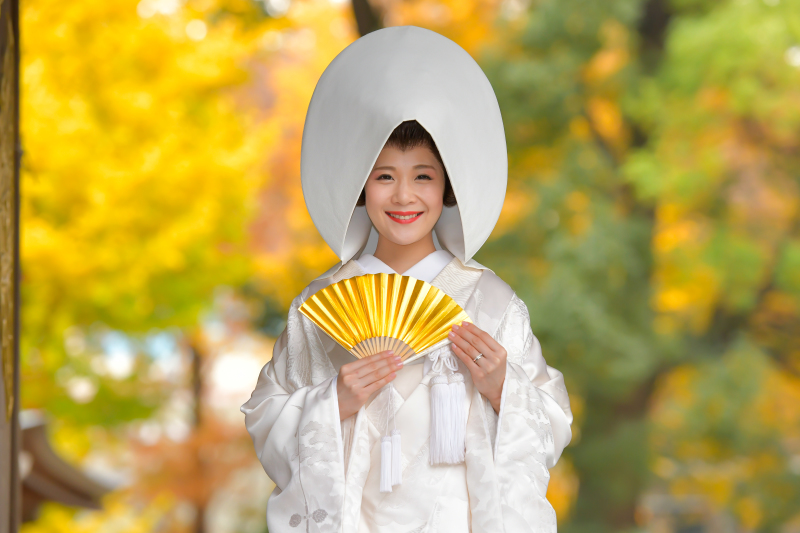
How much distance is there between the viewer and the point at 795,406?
743 centimetres

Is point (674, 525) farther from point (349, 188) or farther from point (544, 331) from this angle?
point (349, 188)

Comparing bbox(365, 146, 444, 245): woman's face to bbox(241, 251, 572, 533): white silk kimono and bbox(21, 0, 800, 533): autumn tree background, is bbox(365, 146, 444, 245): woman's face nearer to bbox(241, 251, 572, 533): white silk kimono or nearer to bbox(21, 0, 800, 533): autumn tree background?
bbox(241, 251, 572, 533): white silk kimono

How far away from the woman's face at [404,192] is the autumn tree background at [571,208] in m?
2.52

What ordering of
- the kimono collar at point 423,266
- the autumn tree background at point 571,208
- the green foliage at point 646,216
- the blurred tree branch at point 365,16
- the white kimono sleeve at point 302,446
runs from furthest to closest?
the green foliage at point 646,216 → the autumn tree background at point 571,208 → the blurred tree branch at point 365,16 → the kimono collar at point 423,266 → the white kimono sleeve at point 302,446

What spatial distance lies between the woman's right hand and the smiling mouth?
298mm

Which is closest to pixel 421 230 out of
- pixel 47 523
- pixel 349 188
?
pixel 349 188

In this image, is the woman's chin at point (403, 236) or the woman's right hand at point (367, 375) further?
the woman's chin at point (403, 236)

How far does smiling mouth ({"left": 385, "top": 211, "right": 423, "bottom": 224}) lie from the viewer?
1.55m

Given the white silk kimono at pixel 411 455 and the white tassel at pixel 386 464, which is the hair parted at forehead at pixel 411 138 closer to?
the white silk kimono at pixel 411 455

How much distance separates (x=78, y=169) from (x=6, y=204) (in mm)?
3211

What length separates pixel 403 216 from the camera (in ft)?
5.10

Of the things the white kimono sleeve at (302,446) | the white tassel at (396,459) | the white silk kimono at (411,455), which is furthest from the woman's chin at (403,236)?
the white tassel at (396,459)

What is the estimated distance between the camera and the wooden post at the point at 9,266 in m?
1.73

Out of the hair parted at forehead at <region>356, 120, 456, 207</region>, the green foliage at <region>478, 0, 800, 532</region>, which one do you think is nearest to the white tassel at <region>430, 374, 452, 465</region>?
the hair parted at forehead at <region>356, 120, 456, 207</region>
